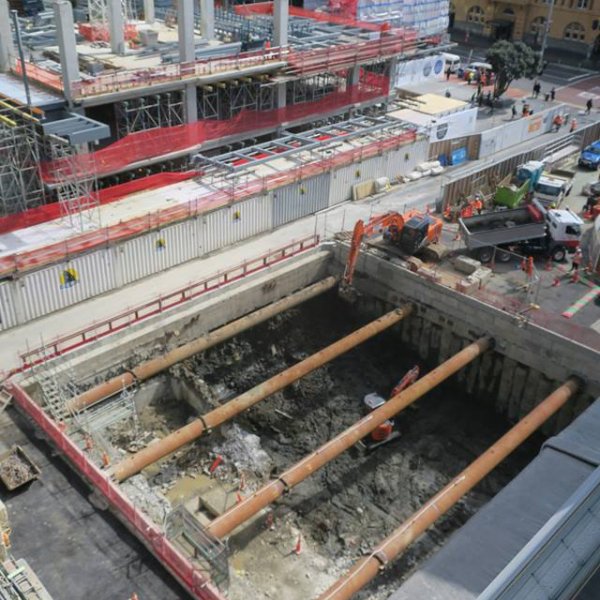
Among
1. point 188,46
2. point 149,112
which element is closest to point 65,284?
point 149,112

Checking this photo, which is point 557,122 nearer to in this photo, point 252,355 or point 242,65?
point 242,65

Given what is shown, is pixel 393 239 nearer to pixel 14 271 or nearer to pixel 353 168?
pixel 353 168

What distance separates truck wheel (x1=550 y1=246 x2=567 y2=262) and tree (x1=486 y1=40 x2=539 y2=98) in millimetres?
26833

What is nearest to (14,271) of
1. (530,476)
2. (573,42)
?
(530,476)

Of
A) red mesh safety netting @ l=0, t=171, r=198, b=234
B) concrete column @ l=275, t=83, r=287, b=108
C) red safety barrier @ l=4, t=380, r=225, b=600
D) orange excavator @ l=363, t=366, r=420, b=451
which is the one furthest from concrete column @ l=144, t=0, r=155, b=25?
red safety barrier @ l=4, t=380, r=225, b=600

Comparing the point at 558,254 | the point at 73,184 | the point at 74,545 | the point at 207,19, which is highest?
the point at 207,19

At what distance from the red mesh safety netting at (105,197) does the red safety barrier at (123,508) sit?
9771 mm

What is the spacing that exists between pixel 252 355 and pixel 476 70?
4488cm

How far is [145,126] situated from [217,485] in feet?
67.3

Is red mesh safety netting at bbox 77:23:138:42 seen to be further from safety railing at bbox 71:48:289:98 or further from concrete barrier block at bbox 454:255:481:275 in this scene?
concrete barrier block at bbox 454:255:481:275

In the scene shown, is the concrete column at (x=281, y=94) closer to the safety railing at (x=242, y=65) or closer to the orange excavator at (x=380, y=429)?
the safety railing at (x=242, y=65)

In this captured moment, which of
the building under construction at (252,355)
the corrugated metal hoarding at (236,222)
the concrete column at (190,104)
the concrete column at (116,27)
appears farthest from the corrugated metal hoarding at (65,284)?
the concrete column at (116,27)

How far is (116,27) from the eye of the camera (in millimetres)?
40188

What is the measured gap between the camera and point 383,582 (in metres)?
23.7
